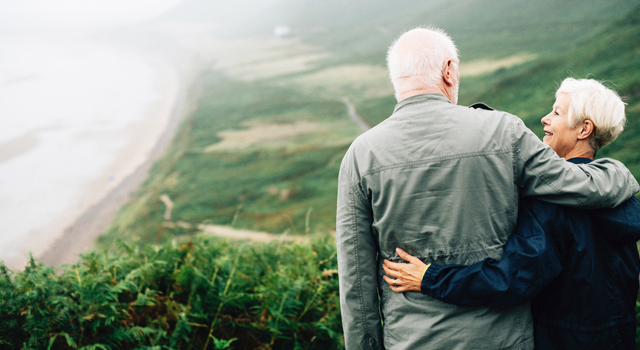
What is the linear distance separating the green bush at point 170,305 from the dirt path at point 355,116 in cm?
1524

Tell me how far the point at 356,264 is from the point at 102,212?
14672 millimetres

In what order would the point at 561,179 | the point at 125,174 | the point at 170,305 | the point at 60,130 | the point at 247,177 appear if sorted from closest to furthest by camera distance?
the point at 561,179 → the point at 170,305 → the point at 60,130 → the point at 125,174 → the point at 247,177

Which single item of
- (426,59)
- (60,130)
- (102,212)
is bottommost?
(102,212)

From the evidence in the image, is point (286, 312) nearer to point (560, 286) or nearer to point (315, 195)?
point (560, 286)

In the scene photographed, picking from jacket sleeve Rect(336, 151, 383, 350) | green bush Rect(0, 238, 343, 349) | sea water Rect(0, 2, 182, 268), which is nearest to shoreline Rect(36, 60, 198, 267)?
sea water Rect(0, 2, 182, 268)

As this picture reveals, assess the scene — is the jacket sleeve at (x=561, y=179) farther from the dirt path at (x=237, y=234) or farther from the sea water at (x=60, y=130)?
the dirt path at (x=237, y=234)

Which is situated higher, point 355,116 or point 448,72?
point 448,72

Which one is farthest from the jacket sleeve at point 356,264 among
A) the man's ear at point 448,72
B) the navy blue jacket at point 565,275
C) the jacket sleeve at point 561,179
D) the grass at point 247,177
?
the grass at point 247,177

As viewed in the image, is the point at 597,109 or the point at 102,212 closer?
the point at 597,109

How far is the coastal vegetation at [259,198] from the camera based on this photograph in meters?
3.13

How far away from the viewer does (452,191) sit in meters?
1.50

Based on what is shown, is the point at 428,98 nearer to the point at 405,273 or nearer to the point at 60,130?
the point at 405,273

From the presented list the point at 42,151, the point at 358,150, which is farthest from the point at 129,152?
the point at 358,150

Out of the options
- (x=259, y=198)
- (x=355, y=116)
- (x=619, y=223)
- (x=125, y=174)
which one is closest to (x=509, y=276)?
(x=619, y=223)
